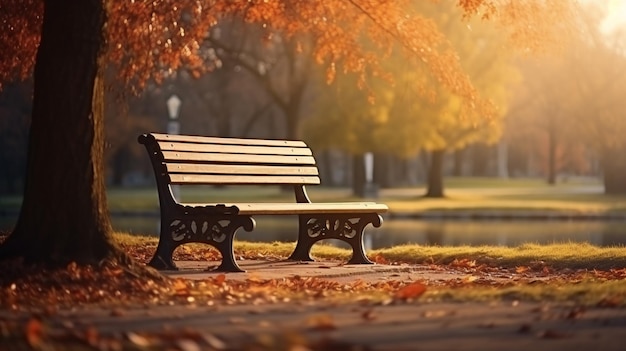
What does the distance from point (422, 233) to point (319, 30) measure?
13691mm

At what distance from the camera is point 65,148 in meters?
11.0

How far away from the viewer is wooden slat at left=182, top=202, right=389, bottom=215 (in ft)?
42.3

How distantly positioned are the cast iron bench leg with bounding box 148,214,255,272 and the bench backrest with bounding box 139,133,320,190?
1.37ft

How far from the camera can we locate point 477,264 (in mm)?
15609

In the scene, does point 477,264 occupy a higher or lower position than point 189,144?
lower

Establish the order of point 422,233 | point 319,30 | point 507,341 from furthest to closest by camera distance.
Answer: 1. point 422,233
2. point 319,30
3. point 507,341

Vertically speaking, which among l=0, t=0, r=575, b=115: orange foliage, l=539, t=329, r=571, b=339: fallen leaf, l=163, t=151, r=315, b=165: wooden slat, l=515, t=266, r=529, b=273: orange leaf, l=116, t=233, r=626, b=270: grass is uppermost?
l=0, t=0, r=575, b=115: orange foliage

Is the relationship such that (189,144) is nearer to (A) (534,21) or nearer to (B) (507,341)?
(A) (534,21)

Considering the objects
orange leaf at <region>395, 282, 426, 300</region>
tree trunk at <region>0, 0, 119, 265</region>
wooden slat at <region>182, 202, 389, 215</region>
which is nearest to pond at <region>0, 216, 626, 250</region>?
wooden slat at <region>182, 202, 389, 215</region>

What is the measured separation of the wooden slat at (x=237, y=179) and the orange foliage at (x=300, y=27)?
2258 millimetres

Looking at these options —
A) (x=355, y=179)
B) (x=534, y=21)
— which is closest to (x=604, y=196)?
(x=355, y=179)

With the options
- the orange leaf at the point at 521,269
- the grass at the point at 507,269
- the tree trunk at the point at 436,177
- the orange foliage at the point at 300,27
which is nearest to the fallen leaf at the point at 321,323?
the grass at the point at 507,269

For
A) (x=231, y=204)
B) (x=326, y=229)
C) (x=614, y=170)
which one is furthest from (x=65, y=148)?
(x=614, y=170)

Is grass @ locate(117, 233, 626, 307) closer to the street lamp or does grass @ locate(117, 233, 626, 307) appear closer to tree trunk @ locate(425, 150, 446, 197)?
the street lamp
